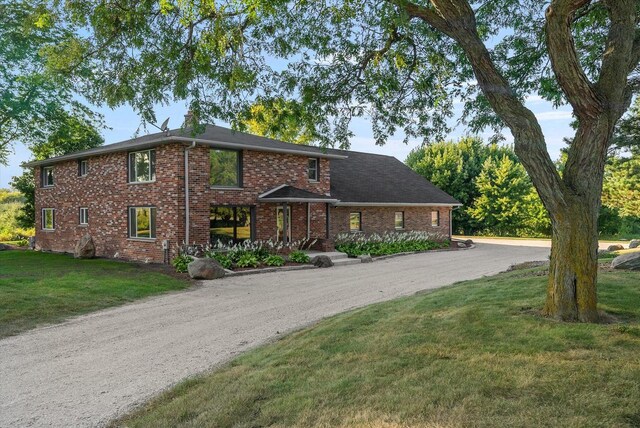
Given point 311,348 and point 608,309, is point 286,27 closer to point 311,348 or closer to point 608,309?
point 311,348

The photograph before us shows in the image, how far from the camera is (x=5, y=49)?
957 inches

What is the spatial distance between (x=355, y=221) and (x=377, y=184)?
3.86 metres

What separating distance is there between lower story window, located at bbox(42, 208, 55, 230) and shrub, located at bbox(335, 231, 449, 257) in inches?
623

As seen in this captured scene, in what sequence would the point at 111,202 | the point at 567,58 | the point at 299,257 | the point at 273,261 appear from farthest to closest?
the point at 111,202 → the point at 299,257 → the point at 273,261 → the point at 567,58

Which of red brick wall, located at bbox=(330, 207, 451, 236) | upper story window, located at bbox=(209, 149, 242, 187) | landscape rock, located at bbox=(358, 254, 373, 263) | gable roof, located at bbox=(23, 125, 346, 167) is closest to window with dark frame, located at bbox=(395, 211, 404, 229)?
red brick wall, located at bbox=(330, 207, 451, 236)

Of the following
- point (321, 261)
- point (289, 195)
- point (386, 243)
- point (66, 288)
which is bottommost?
point (66, 288)

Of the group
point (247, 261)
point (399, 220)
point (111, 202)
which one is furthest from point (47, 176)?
point (399, 220)

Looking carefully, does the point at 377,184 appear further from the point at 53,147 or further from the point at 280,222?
Result: the point at 53,147

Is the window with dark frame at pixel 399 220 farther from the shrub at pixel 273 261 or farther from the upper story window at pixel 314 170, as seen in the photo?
the shrub at pixel 273 261

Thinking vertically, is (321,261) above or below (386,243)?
below

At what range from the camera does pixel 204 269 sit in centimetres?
1480

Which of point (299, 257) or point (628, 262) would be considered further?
point (299, 257)

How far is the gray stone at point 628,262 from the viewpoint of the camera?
36.6ft

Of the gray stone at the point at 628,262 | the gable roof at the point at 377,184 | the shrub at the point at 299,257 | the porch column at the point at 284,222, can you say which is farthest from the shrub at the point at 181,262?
the gray stone at the point at 628,262
